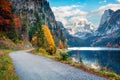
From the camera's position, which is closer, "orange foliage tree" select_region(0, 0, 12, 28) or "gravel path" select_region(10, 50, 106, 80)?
"gravel path" select_region(10, 50, 106, 80)

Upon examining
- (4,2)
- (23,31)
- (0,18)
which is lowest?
(23,31)

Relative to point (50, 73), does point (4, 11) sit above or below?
above

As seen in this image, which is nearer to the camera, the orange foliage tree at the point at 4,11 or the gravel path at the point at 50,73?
the gravel path at the point at 50,73

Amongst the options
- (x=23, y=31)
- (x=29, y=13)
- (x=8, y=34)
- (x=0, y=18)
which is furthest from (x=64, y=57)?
(x=29, y=13)

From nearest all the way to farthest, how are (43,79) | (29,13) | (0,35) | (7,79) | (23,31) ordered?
1. (7,79)
2. (43,79)
3. (0,35)
4. (23,31)
5. (29,13)

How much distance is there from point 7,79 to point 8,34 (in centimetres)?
6581

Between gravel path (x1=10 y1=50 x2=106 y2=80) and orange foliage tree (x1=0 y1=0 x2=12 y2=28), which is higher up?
orange foliage tree (x1=0 y1=0 x2=12 y2=28)

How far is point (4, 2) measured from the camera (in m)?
40.8

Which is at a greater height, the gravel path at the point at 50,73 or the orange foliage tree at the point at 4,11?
the orange foliage tree at the point at 4,11

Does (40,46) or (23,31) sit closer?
(40,46)

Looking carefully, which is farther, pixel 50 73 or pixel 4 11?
pixel 4 11

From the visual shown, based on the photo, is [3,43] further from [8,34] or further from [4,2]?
[4,2]

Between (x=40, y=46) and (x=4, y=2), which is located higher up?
(x=4, y=2)

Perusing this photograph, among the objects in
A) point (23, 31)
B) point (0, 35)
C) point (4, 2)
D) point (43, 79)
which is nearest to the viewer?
point (43, 79)
